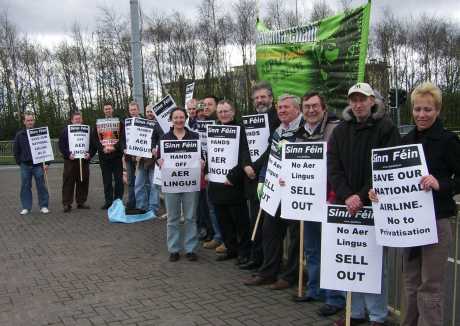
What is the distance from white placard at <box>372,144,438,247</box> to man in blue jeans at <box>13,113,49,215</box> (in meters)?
9.16

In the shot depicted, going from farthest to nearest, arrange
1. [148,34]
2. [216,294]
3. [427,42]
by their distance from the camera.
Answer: [427,42], [148,34], [216,294]

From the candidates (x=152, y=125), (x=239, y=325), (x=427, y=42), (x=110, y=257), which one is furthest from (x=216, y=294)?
(x=427, y=42)

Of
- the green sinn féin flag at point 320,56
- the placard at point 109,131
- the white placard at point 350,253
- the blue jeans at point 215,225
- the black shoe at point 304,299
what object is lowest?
the black shoe at point 304,299

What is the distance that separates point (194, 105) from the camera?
9133mm

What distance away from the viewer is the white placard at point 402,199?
3.85m

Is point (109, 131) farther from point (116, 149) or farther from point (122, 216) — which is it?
point (122, 216)

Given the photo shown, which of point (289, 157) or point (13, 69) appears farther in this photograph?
point (13, 69)

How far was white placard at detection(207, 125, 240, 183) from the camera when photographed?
670 centimetres

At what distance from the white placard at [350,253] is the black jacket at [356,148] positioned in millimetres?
176

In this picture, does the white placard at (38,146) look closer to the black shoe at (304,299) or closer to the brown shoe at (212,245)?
the brown shoe at (212,245)

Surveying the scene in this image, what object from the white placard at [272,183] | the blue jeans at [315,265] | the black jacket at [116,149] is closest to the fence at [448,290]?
the blue jeans at [315,265]

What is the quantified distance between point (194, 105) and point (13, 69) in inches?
1682

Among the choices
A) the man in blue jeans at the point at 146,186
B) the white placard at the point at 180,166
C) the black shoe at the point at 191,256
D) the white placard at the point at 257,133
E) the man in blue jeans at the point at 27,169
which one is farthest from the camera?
the man in blue jeans at the point at 27,169

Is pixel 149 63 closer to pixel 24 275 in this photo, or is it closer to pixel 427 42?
pixel 427 42
